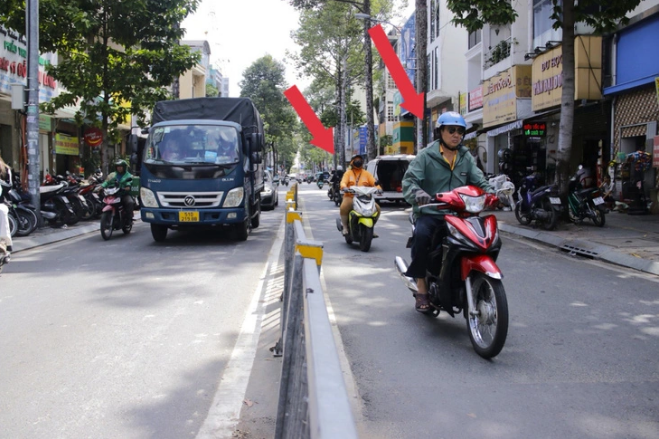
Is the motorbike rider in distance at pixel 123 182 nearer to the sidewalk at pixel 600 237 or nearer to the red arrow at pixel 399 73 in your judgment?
the sidewalk at pixel 600 237

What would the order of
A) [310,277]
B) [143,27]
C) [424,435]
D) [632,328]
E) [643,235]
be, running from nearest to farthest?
[310,277], [424,435], [632,328], [643,235], [143,27]

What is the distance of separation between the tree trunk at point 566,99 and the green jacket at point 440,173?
8.48m

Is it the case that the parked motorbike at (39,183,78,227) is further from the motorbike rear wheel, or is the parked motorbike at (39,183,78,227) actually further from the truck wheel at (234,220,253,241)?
the motorbike rear wheel

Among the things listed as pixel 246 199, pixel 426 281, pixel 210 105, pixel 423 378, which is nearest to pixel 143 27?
pixel 210 105

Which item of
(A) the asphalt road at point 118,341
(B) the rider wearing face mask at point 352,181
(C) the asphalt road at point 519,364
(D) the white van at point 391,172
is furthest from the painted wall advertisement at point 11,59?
(C) the asphalt road at point 519,364

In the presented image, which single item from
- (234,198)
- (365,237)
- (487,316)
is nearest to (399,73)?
(234,198)

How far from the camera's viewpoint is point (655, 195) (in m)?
15.6

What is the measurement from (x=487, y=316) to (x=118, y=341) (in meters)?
3.01

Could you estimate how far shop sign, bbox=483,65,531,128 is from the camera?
21953mm

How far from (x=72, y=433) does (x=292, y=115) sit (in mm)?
58182

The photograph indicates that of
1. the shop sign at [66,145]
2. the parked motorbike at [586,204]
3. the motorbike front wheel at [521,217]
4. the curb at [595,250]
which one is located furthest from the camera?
the shop sign at [66,145]

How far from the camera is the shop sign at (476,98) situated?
2758 centimetres

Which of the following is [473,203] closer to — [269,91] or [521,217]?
[521,217]

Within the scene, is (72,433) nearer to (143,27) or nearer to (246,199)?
(246,199)
